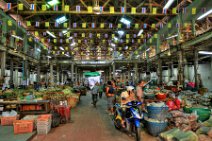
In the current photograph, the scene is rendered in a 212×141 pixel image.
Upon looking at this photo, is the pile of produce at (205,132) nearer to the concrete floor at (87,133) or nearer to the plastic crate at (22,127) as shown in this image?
the concrete floor at (87,133)

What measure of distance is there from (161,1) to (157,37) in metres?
4.20

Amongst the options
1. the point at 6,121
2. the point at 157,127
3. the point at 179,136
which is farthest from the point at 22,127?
the point at 179,136

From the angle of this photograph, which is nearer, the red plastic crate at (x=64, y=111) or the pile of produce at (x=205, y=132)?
the pile of produce at (x=205, y=132)

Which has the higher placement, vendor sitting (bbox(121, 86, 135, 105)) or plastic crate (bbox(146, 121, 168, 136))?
vendor sitting (bbox(121, 86, 135, 105))

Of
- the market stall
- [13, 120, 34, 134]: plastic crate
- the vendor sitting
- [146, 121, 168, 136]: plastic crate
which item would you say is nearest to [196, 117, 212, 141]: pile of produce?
the market stall

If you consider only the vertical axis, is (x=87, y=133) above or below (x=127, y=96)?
below

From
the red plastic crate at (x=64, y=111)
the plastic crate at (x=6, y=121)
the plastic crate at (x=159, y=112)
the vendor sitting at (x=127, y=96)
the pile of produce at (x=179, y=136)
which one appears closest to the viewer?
the pile of produce at (x=179, y=136)

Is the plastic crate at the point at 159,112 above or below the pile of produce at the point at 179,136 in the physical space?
above

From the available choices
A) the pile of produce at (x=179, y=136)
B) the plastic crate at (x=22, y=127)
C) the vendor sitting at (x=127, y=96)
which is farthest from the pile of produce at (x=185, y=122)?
the plastic crate at (x=22, y=127)

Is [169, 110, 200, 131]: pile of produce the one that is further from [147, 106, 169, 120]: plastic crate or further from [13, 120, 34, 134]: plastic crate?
[13, 120, 34, 134]: plastic crate

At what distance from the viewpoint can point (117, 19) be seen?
60.9 ft

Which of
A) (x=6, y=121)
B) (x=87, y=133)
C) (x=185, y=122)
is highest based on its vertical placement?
(x=185, y=122)

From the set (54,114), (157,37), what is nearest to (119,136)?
(54,114)

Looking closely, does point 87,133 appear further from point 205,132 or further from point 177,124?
point 205,132
